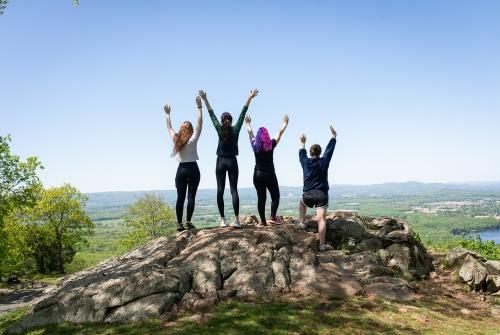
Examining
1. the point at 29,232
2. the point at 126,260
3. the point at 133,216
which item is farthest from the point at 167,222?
the point at 126,260

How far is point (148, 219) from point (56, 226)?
15015 millimetres

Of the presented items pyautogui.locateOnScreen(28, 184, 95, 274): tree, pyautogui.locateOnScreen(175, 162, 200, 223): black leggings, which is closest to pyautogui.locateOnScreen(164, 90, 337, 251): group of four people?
pyautogui.locateOnScreen(175, 162, 200, 223): black leggings

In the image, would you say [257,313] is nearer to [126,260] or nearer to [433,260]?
[126,260]

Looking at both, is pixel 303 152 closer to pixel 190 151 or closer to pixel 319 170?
pixel 319 170

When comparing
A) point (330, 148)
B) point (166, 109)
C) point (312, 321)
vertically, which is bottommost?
point (312, 321)

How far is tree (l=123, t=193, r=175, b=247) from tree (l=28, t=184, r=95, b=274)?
8.71 meters

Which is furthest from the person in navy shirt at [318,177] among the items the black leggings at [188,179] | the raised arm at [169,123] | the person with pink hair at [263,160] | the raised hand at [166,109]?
the raised hand at [166,109]

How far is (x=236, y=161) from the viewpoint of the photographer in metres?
12.5

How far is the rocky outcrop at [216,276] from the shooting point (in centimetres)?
1010

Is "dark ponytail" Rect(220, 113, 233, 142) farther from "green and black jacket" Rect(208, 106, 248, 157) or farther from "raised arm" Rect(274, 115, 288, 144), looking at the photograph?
"raised arm" Rect(274, 115, 288, 144)

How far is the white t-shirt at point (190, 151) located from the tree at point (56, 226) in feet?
167

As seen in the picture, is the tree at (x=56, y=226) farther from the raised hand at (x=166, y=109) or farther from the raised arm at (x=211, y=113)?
the raised arm at (x=211, y=113)

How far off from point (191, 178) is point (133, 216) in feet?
197

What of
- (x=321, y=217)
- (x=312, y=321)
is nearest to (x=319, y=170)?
(x=321, y=217)
